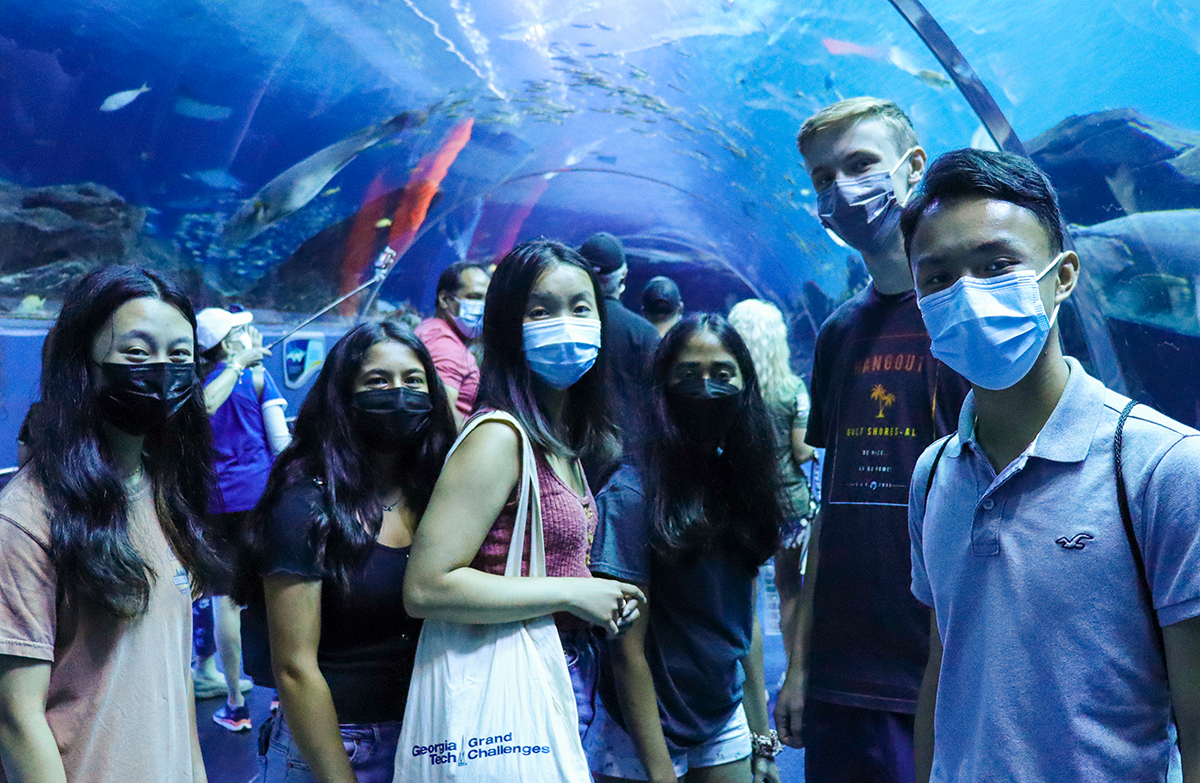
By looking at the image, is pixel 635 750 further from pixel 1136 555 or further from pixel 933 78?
pixel 933 78

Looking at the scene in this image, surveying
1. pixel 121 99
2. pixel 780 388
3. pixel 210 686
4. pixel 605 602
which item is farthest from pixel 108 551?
pixel 121 99

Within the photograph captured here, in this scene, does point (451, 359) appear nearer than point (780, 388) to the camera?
Yes

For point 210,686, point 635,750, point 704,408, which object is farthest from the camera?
point 210,686

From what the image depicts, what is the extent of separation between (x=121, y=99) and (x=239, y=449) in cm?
428

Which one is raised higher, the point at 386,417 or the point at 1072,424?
the point at 386,417

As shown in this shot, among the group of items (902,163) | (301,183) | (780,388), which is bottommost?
(780,388)

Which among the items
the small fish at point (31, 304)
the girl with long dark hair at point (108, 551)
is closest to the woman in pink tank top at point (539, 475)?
the girl with long dark hair at point (108, 551)

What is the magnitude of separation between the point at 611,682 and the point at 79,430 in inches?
67.6

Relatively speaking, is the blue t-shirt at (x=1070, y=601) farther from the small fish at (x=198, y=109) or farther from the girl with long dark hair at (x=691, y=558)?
the small fish at (x=198, y=109)

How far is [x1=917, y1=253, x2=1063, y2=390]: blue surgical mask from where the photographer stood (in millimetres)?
1814

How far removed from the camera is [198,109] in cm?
919

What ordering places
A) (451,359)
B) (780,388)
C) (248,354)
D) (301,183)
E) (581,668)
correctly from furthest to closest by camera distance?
1. (301,183)
2. (780,388)
3. (248,354)
4. (451,359)
5. (581,668)

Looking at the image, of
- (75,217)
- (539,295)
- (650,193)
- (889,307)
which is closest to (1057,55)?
(889,307)

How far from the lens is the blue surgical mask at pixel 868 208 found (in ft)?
9.56
